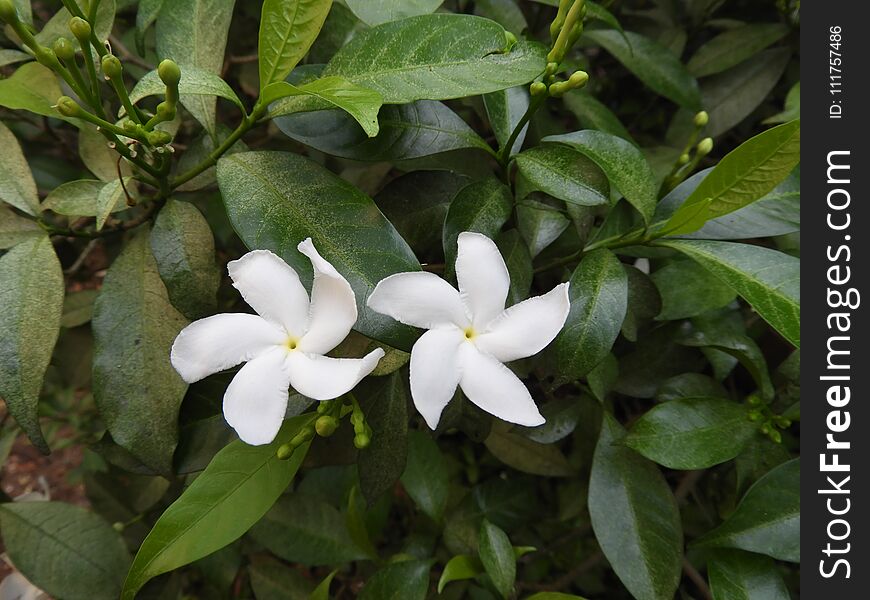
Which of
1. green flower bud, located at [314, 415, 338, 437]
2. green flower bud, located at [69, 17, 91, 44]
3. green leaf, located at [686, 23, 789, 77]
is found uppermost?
green flower bud, located at [69, 17, 91, 44]

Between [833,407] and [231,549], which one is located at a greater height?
[833,407]

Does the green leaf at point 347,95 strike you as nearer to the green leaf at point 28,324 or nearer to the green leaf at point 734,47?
the green leaf at point 28,324

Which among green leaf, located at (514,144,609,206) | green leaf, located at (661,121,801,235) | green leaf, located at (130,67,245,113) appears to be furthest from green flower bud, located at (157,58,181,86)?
green leaf, located at (661,121,801,235)

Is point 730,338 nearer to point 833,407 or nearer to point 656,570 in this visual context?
point 833,407

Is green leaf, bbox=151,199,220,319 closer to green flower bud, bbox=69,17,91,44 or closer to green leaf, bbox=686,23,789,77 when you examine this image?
green flower bud, bbox=69,17,91,44

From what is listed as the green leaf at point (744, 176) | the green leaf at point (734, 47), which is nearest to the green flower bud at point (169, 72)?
the green leaf at point (744, 176)

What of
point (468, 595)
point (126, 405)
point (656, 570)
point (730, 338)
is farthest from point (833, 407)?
point (126, 405)
